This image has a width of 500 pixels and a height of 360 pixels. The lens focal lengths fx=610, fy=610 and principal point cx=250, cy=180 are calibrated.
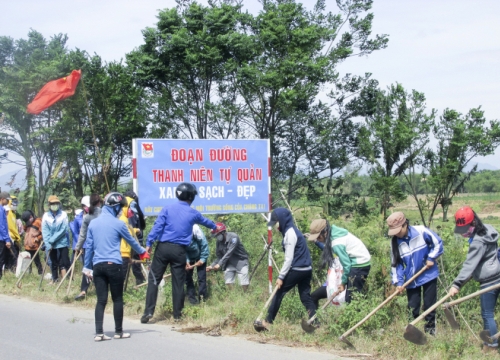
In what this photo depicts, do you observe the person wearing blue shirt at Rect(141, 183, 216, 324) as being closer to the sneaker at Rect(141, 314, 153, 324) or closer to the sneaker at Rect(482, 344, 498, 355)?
the sneaker at Rect(141, 314, 153, 324)

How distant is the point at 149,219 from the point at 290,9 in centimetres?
1326

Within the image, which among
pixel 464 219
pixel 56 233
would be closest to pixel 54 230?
pixel 56 233

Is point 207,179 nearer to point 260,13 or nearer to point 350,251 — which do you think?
point 350,251

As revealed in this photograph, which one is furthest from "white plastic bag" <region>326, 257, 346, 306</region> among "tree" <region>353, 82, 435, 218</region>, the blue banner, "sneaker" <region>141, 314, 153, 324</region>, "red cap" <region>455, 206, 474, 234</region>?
"tree" <region>353, 82, 435, 218</region>

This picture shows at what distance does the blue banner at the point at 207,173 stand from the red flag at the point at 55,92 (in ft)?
17.8

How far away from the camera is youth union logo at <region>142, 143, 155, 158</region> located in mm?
10383

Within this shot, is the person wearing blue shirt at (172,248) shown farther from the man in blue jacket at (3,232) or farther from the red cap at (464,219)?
the man in blue jacket at (3,232)

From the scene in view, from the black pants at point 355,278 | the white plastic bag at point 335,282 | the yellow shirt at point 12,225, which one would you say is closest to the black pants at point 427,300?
the black pants at point 355,278

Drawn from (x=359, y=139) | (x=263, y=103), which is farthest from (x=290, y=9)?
(x=359, y=139)

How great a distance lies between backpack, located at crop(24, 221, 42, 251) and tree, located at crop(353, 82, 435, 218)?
13.7 m

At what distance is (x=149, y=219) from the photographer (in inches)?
570

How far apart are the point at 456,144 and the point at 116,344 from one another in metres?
18.2

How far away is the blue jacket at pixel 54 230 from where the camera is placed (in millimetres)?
12141

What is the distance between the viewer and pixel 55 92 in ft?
50.3
